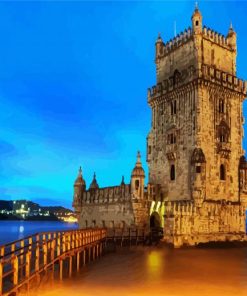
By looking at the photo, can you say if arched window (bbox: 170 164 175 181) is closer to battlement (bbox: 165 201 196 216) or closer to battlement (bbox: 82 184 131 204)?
battlement (bbox: 165 201 196 216)

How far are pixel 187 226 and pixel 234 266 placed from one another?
11.4 meters

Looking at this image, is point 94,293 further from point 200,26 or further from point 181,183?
point 200,26

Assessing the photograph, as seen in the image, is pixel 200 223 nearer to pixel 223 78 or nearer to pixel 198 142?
pixel 198 142

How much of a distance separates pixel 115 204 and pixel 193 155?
1062cm

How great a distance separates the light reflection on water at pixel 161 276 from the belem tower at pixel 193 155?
20.8 feet

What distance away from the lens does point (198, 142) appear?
38.8 metres

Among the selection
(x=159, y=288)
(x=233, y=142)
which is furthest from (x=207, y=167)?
(x=159, y=288)

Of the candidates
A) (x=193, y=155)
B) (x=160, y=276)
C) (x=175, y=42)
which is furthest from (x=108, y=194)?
(x=160, y=276)

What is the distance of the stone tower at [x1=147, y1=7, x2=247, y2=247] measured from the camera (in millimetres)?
37906

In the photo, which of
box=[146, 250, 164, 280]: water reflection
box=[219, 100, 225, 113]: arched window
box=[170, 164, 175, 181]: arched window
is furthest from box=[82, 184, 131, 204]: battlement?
box=[219, 100, 225, 113]: arched window

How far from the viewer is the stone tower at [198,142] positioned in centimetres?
3791

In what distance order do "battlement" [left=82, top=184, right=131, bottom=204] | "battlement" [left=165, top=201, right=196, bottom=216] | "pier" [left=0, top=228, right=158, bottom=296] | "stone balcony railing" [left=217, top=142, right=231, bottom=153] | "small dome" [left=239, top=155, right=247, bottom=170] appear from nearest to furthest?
"pier" [left=0, top=228, right=158, bottom=296]
"battlement" [left=165, top=201, right=196, bottom=216]
"stone balcony railing" [left=217, top=142, right=231, bottom=153]
"battlement" [left=82, top=184, right=131, bottom=204]
"small dome" [left=239, top=155, right=247, bottom=170]

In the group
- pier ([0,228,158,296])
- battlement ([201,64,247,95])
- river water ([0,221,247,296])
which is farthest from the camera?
battlement ([201,64,247,95])

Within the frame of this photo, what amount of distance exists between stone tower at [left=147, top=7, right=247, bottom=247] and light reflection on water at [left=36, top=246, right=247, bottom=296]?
6.29m
